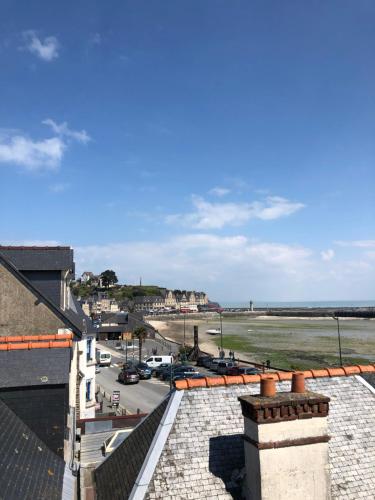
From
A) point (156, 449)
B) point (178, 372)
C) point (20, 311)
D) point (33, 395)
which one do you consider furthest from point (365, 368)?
point (178, 372)

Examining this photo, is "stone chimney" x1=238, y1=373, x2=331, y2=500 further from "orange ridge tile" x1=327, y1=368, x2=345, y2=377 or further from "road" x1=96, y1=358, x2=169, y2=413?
"road" x1=96, y1=358, x2=169, y2=413

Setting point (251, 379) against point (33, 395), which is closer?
point (251, 379)

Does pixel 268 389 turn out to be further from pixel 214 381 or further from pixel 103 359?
pixel 103 359

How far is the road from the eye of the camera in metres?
33.1

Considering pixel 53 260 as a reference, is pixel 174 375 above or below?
below

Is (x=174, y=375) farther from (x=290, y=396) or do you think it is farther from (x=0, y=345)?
(x=290, y=396)

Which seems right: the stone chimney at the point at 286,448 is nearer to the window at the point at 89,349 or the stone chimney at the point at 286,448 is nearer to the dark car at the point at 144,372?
the window at the point at 89,349

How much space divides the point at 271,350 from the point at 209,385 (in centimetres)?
7322

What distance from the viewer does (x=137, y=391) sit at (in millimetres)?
38969

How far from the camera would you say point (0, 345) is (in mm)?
11398

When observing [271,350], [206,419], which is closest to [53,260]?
[206,419]

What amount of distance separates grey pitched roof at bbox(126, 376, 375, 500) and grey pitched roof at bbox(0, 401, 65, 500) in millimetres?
2507

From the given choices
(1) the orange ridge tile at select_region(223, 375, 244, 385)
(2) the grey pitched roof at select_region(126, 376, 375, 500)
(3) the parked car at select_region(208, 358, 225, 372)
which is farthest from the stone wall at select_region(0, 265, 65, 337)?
(3) the parked car at select_region(208, 358, 225, 372)

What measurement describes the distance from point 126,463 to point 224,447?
2.15 meters
